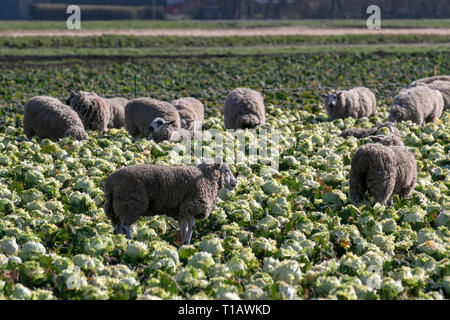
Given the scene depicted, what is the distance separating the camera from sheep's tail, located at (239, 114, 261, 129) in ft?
50.9

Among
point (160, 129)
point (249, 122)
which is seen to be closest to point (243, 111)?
point (249, 122)

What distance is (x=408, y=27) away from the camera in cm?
5378

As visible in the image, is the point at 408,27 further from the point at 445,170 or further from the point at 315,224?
the point at 315,224

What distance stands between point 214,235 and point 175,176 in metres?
0.94

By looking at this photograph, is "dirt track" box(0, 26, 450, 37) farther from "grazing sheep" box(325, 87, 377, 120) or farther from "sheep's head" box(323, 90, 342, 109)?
"sheep's head" box(323, 90, 342, 109)

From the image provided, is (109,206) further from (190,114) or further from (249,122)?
(190,114)

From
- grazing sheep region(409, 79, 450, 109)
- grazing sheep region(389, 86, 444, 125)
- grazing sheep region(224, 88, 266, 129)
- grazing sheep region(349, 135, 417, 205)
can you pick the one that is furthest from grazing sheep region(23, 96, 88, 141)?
grazing sheep region(409, 79, 450, 109)

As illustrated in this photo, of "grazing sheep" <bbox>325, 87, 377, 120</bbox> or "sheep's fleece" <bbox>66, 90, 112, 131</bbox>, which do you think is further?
"grazing sheep" <bbox>325, 87, 377, 120</bbox>

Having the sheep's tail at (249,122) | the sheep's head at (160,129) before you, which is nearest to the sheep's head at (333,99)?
the sheep's tail at (249,122)

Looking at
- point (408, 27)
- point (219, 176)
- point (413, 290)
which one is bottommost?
point (413, 290)

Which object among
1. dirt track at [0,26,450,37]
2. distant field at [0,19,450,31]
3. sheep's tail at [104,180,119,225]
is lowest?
sheep's tail at [104,180,119,225]

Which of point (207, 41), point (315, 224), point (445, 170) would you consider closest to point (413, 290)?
point (315, 224)

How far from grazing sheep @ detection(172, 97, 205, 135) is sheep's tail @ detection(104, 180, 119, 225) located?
6811 millimetres

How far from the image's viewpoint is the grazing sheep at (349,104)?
1706 centimetres
